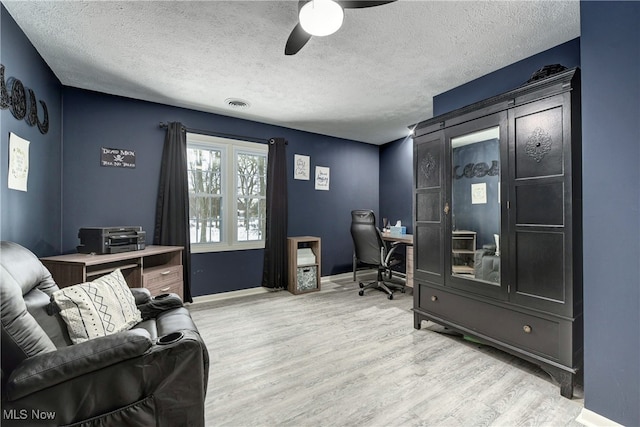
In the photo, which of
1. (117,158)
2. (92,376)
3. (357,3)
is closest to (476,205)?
Answer: (357,3)

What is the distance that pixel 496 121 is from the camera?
2205 mm

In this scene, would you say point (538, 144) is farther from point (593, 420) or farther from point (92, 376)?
point (92, 376)

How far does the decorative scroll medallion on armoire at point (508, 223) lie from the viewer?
5.94 ft

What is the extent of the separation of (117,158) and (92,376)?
2.82m

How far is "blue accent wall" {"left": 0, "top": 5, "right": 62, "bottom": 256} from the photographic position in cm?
A: 184

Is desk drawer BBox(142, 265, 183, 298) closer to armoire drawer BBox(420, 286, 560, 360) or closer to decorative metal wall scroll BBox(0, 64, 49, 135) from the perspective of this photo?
decorative metal wall scroll BBox(0, 64, 49, 135)

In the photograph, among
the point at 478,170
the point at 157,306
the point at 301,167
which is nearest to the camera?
the point at 157,306

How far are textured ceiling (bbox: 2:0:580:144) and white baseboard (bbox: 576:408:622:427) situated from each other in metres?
2.45

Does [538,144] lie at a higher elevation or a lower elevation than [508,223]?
higher

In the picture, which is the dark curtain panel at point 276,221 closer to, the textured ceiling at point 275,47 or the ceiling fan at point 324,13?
the textured ceiling at point 275,47

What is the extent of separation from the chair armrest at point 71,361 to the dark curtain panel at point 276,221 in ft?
9.56

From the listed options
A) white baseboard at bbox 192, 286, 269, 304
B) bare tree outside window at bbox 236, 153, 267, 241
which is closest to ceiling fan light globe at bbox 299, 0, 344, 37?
bare tree outside window at bbox 236, 153, 267, 241

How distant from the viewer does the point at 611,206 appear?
1.50 metres

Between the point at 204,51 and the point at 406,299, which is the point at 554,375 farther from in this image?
the point at 204,51
